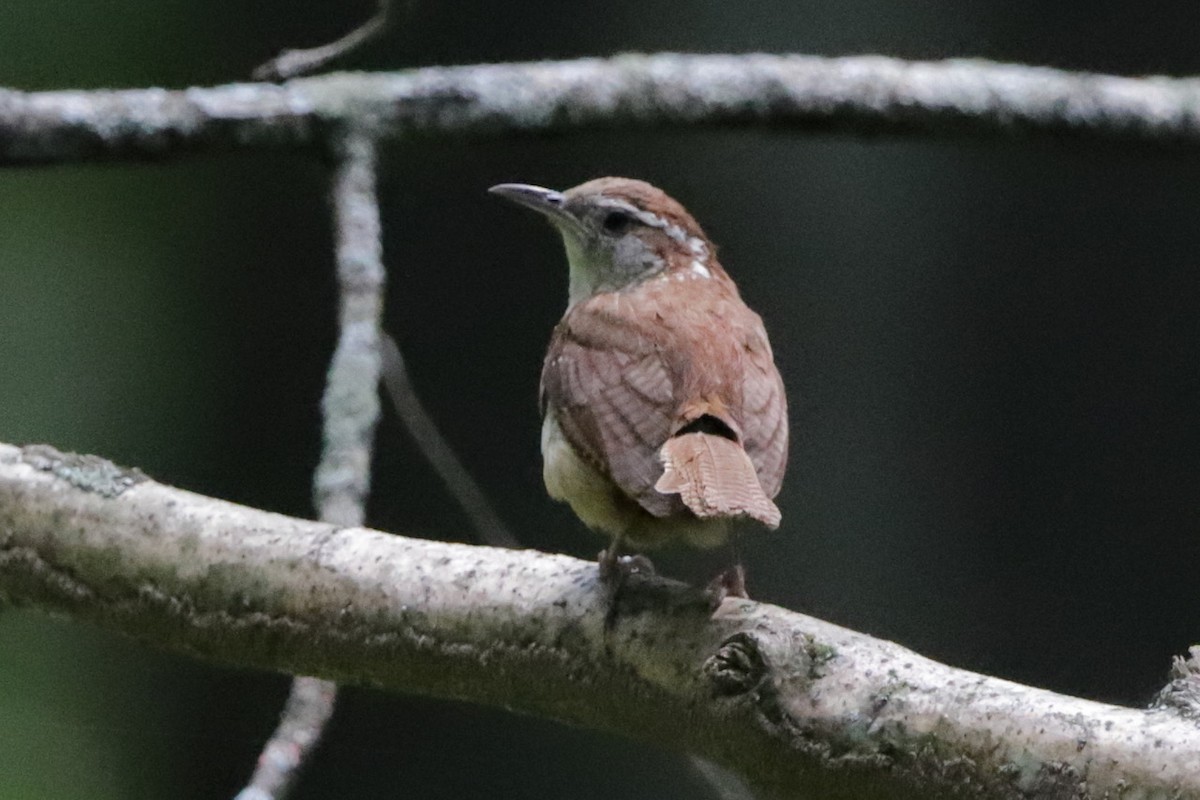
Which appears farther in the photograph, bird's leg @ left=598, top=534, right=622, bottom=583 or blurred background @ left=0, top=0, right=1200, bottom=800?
blurred background @ left=0, top=0, right=1200, bottom=800

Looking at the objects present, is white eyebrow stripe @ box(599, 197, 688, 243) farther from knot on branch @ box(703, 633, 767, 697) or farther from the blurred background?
knot on branch @ box(703, 633, 767, 697)

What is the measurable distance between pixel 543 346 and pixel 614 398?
230 centimetres

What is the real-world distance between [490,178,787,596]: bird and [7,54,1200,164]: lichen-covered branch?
308mm

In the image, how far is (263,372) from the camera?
496 centimetres

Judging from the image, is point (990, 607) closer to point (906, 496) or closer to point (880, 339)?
point (906, 496)

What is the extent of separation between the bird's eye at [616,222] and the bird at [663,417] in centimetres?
16

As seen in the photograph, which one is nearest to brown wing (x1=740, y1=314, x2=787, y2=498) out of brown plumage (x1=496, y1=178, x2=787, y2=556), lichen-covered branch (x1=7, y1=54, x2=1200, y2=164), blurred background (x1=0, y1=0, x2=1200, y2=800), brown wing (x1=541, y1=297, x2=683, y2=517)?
brown plumage (x1=496, y1=178, x2=787, y2=556)

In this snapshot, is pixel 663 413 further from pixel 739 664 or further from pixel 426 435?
pixel 426 435

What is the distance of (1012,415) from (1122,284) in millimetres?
522

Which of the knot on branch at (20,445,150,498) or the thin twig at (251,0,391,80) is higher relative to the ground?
the thin twig at (251,0,391,80)

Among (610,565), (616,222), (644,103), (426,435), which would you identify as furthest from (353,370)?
(644,103)

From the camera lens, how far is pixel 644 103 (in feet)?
12.1

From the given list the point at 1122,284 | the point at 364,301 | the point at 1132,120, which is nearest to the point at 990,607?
the point at 1122,284

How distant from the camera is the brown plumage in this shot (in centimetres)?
233
